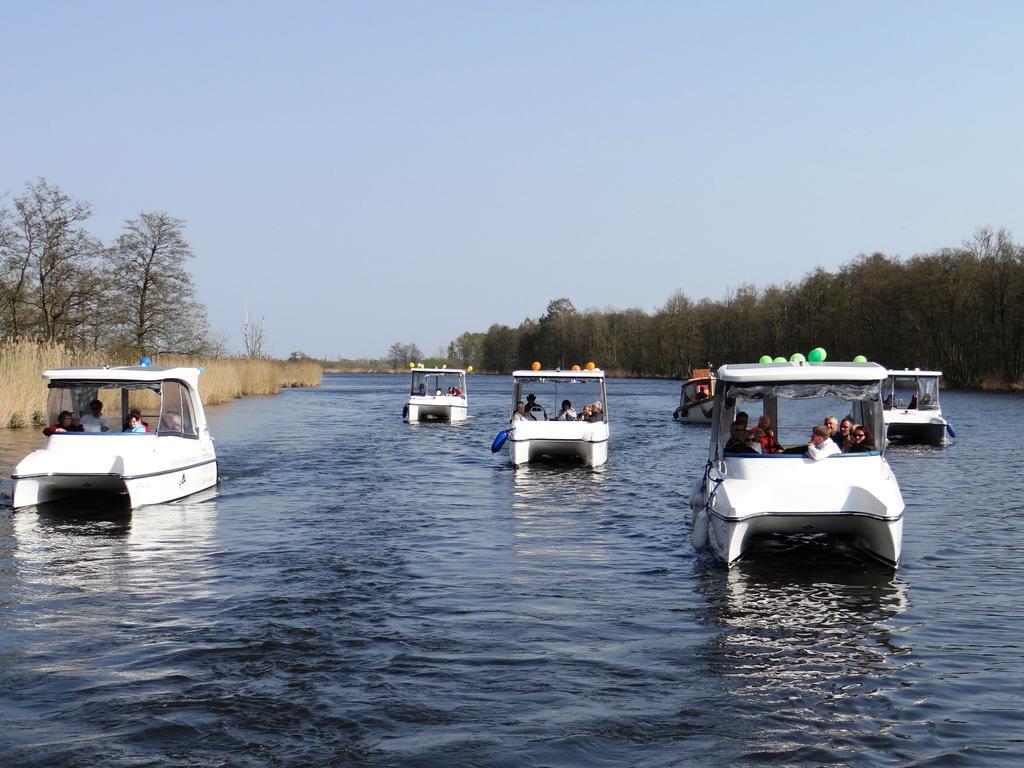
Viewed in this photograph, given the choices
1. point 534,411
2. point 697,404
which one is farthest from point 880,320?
point 534,411

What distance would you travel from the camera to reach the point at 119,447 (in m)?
17.0

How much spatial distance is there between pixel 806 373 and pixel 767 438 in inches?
73.3

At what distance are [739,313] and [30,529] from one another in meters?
105

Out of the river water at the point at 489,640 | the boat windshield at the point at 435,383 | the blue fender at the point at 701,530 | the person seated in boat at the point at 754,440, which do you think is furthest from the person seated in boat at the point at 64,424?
the boat windshield at the point at 435,383

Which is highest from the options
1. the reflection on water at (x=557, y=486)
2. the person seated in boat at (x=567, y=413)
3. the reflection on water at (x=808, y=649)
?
the person seated in boat at (x=567, y=413)

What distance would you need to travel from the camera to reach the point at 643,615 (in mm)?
10961

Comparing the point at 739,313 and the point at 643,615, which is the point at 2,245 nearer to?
the point at 643,615

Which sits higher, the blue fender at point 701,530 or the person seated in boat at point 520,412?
the person seated in boat at point 520,412

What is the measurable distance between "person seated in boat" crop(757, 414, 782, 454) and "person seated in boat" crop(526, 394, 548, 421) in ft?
36.0

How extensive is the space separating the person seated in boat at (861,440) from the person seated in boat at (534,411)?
512 inches

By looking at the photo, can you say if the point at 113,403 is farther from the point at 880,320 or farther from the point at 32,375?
the point at 880,320

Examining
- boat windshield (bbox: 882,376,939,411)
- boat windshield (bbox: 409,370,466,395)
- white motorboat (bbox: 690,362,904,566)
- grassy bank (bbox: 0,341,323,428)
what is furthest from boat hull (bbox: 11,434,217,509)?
boat windshield (bbox: 409,370,466,395)

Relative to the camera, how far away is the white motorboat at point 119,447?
16703mm

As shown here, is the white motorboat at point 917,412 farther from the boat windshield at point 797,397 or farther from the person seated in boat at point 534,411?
the boat windshield at point 797,397
